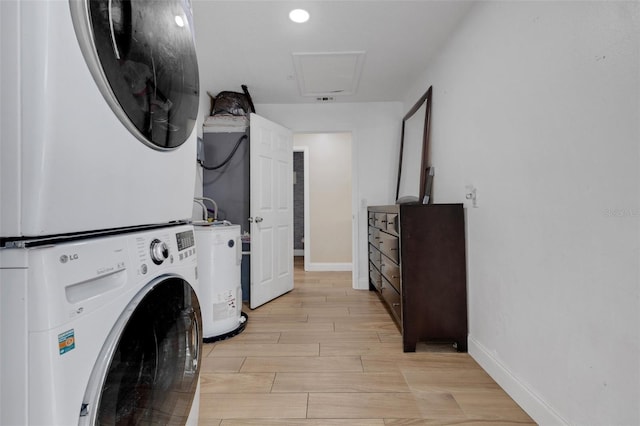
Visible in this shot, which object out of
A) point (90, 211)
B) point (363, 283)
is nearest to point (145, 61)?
point (90, 211)

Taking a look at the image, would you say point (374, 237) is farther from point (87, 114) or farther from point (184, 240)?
point (87, 114)

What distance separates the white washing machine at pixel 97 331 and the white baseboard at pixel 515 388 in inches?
54.4

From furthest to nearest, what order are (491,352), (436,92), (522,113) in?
(436,92) < (491,352) < (522,113)

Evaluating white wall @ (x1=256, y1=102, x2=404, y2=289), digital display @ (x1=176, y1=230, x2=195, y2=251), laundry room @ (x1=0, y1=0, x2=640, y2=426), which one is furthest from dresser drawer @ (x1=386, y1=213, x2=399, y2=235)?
digital display @ (x1=176, y1=230, x2=195, y2=251)

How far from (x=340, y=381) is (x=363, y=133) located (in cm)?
263

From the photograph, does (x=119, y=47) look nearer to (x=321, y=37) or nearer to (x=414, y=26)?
(x=321, y=37)

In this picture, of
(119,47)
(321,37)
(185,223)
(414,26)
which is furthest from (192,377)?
(414,26)

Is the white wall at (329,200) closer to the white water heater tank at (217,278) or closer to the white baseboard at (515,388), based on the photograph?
the white water heater tank at (217,278)

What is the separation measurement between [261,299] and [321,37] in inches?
90.2

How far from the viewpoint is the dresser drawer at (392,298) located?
2004mm

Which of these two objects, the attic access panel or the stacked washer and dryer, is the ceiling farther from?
the stacked washer and dryer

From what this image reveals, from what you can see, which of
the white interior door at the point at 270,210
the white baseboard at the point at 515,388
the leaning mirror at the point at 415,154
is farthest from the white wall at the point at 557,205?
the white interior door at the point at 270,210

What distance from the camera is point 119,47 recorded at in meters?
0.59

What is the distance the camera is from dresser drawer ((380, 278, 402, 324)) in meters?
2.00
